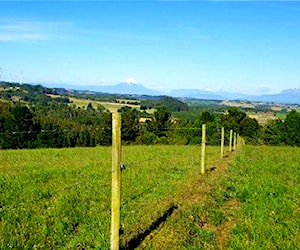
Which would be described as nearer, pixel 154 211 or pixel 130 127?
pixel 154 211

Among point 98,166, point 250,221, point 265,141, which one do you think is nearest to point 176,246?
point 250,221

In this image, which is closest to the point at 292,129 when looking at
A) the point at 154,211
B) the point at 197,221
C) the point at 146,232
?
the point at 154,211

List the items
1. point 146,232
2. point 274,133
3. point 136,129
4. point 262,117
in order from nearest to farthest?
point 146,232
point 136,129
point 274,133
point 262,117

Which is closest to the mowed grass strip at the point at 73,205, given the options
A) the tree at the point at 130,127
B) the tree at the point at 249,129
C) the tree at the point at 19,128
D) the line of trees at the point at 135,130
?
the line of trees at the point at 135,130

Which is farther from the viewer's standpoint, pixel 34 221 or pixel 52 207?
pixel 52 207

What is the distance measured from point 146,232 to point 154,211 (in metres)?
1.57

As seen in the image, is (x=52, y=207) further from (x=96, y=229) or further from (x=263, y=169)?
(x=263, y=169)

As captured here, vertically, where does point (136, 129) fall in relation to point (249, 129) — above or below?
below

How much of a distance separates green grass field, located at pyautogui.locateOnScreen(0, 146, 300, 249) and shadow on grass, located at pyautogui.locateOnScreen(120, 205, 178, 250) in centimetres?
2

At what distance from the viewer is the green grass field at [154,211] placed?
770cm

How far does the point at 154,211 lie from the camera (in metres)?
9.77

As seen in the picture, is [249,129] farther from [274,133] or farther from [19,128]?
[19,128]

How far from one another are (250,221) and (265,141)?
219 feet

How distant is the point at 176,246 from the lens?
744 centimetres
